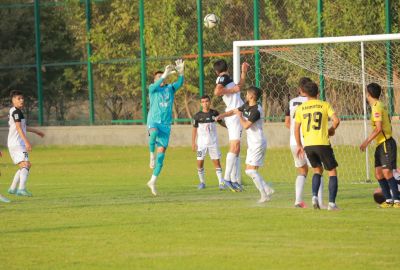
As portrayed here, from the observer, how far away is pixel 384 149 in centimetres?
1538

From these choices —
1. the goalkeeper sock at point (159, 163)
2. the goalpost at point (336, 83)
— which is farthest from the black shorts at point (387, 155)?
the goalpost at point (336, 83)

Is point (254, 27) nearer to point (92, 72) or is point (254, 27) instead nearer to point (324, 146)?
point (92, 72)

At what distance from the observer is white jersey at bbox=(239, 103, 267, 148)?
16.2 meters

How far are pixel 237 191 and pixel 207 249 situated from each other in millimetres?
6887

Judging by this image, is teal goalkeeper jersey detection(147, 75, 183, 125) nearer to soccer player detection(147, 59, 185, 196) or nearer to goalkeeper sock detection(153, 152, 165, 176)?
soccer player detection(147, 59, 185, 196)

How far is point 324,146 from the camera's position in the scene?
1465 centimetres

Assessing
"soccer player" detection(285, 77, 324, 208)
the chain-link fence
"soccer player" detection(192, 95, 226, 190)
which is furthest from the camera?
the chain-link fence

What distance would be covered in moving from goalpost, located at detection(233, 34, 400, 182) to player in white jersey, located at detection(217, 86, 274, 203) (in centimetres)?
519

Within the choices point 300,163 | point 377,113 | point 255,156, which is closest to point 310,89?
point 377,113

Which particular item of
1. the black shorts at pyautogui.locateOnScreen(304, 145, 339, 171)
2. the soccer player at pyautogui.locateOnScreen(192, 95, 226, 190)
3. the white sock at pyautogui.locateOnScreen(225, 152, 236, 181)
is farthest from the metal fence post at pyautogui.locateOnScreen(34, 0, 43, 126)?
the black shorts at pyautogui.locateOnScreen(304, 145, 339, 171)

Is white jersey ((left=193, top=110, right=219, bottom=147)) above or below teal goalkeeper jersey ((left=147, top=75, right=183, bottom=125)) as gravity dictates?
below

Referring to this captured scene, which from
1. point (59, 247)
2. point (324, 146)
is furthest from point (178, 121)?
point (59, 247)

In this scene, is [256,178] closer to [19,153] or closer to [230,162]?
[230,162]

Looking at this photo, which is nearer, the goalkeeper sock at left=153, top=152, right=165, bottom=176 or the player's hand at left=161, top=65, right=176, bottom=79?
the player's hand at left=161, top=65, right=176, bottom=79
